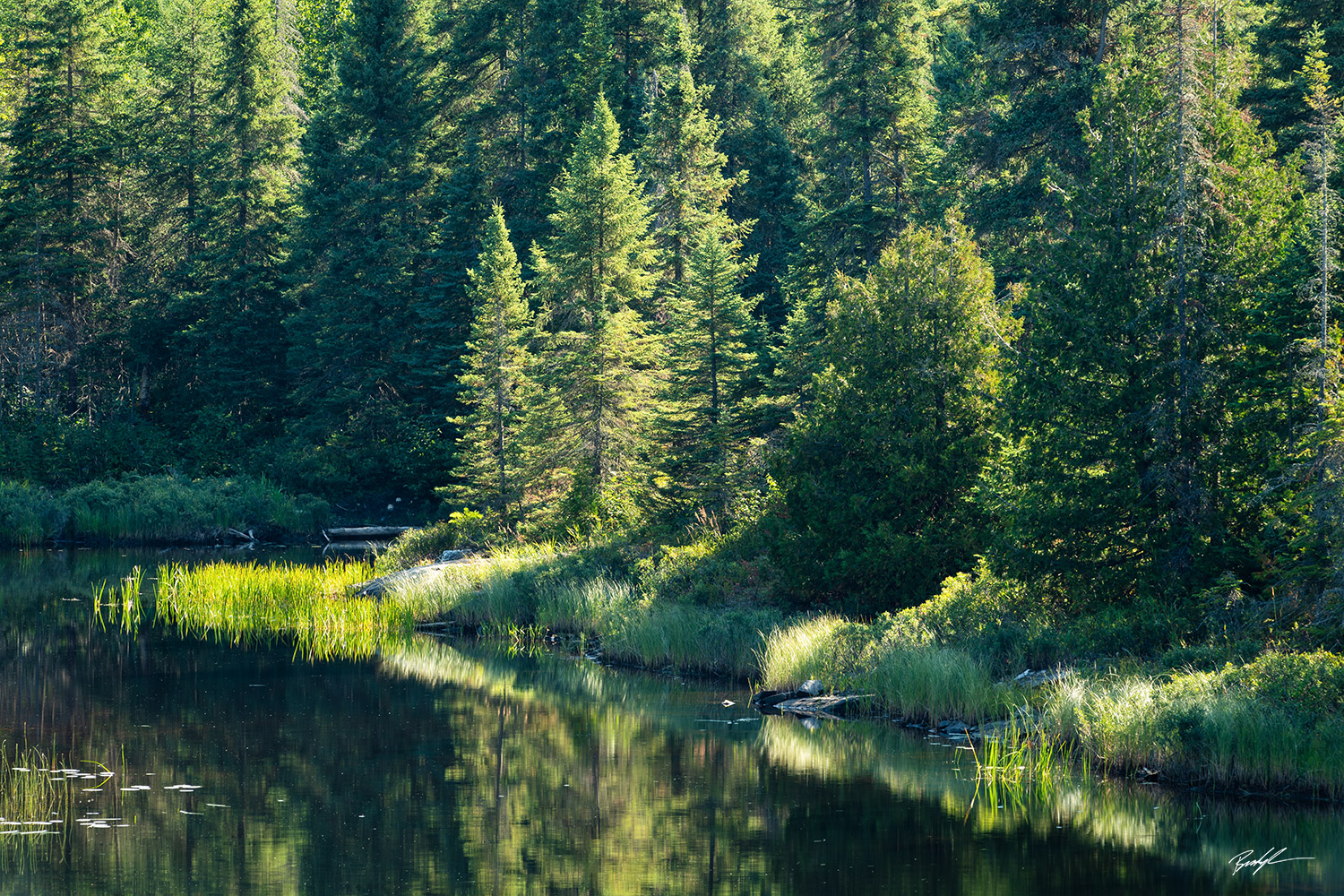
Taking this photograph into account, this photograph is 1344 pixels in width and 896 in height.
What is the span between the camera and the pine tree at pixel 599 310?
124ft

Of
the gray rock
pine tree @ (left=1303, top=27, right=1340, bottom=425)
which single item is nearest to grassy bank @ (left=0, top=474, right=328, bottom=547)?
the gray rock

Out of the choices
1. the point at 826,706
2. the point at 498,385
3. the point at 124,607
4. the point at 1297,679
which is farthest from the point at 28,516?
the point at 1297,679

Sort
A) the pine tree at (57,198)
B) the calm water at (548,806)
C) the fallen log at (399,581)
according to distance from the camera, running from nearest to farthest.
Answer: the calm water at (548,806) < the fallen log at (399,581) < the pine tree at (57,198)

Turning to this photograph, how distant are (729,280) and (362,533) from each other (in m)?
21.1

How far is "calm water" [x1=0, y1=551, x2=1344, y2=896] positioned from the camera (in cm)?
1349

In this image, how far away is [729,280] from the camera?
110ft

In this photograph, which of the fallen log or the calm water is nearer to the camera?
the calm water

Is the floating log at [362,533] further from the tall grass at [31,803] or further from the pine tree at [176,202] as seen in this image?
the tall grass at [31,803]

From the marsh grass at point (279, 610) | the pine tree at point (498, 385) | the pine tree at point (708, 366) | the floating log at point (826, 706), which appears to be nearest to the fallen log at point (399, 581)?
the marsh grass at point (279, 610)

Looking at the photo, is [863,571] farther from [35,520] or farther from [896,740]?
[35,520]

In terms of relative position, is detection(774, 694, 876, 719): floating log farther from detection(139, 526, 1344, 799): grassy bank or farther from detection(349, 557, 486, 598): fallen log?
detection(349, 557, 486, 598): fallen log

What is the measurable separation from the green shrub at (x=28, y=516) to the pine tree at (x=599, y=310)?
17.9 metres

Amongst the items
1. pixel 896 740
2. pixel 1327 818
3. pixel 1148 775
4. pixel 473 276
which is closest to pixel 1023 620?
pixel 896 740

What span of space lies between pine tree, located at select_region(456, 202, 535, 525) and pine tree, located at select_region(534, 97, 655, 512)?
Result: 1.22 metres
